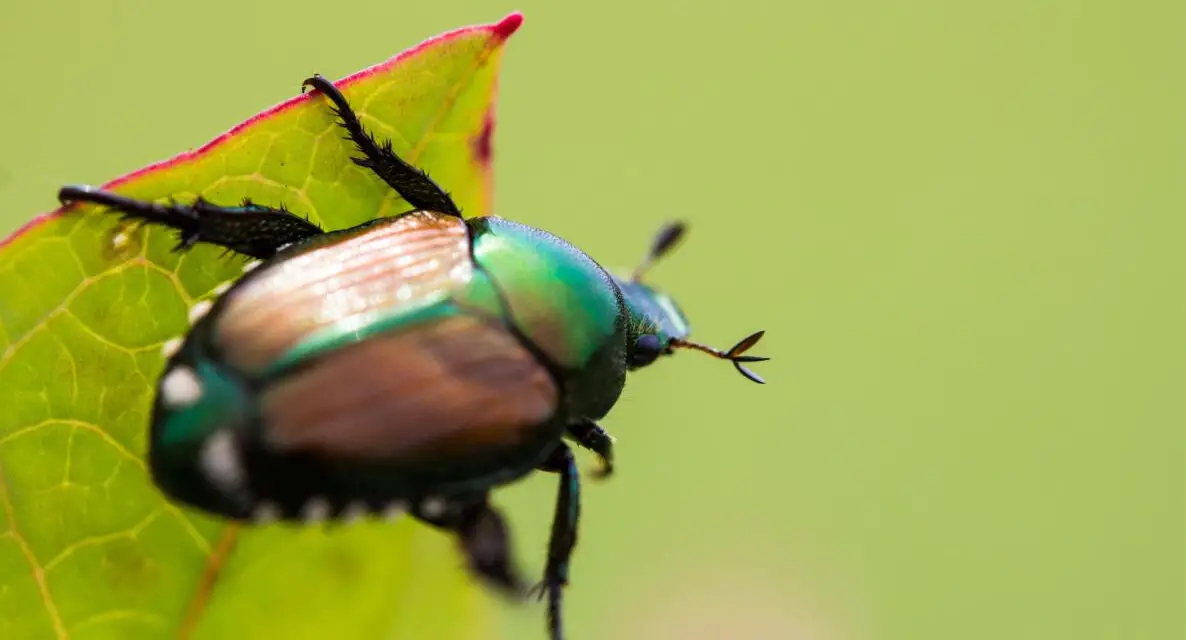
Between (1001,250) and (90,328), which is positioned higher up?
(90,328)

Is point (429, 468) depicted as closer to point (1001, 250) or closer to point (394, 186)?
point (394, 186)

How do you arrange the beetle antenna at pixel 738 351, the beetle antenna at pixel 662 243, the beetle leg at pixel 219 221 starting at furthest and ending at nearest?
the beetle antenna at pixel 662 243
the beetle antenna at pixel 738 351
the beetle leg at pixel 219 221

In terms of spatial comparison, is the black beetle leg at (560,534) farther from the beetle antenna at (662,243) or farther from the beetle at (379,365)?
the beetle antenna at (662,243)

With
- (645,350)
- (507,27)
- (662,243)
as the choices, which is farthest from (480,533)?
(662,243)

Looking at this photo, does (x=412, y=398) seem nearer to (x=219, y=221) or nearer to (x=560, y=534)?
(x=219, y=221)

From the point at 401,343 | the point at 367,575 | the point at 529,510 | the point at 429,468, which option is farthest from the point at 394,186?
the point at 529,510

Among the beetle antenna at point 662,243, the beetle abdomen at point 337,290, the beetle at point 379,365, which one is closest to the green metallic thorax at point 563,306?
the beetle at point 379,365
